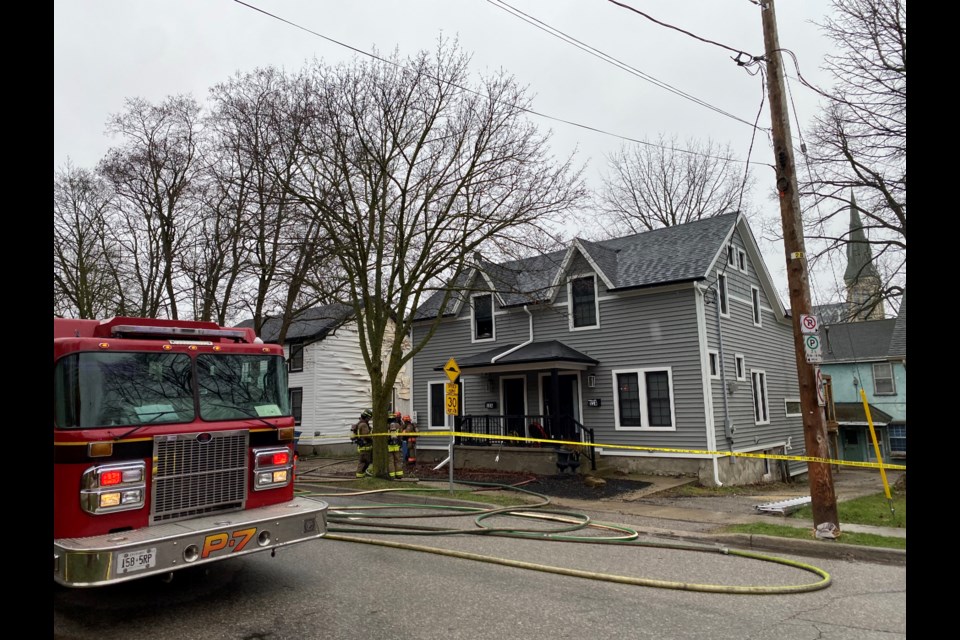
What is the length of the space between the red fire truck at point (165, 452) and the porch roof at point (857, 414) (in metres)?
37.1

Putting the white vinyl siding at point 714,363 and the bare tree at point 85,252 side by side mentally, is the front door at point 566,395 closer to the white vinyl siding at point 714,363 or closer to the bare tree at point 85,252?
the white vinyl siding at point 714,363

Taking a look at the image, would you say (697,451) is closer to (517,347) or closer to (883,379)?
(517,347)

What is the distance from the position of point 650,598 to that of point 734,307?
53.1 feet

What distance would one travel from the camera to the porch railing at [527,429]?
18438 millimetres

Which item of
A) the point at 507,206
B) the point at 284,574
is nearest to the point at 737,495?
the point at 507,206

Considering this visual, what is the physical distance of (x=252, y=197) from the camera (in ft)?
60.4

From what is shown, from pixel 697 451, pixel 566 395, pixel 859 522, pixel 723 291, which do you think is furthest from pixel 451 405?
pixel 723 291

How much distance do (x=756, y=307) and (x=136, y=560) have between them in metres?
21.5

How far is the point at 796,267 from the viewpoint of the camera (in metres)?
9.38

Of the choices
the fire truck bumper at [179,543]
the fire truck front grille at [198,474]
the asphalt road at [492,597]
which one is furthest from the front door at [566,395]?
the fire truck front grille at [198,474]

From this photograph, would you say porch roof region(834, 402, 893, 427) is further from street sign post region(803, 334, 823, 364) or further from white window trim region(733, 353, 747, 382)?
street sign post region(803, 334, 823, 364)

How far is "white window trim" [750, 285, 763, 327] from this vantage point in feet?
71.2

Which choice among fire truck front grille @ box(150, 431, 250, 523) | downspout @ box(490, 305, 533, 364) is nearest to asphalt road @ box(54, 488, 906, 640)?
fire truck front grille @ box(150, 431, 250, 523)
